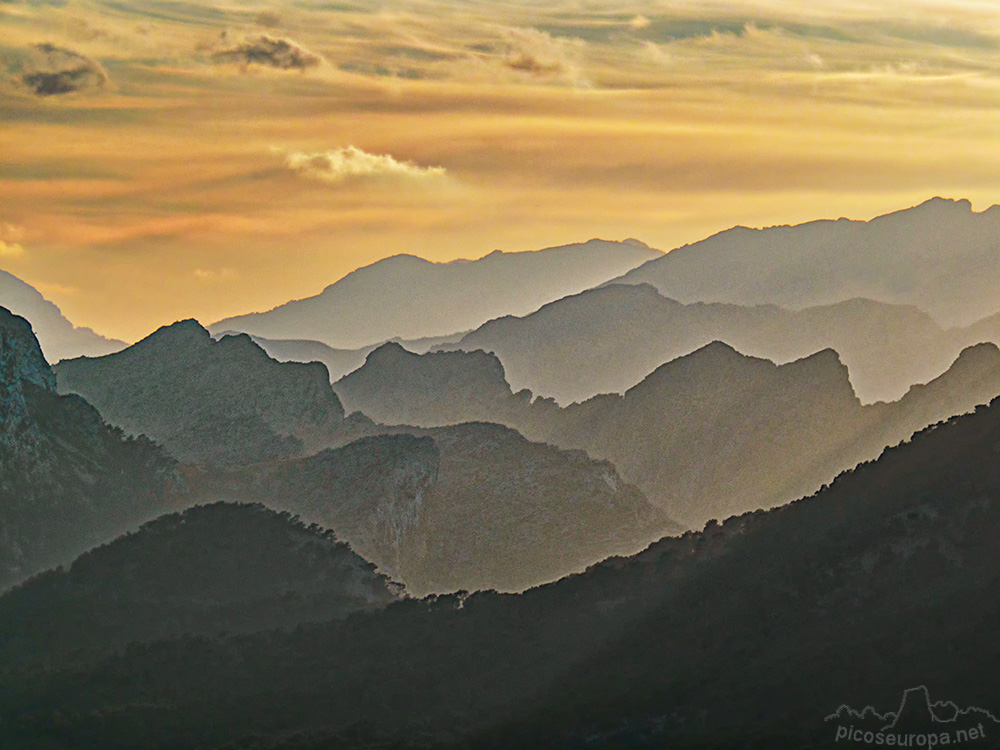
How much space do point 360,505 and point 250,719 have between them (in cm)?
4897

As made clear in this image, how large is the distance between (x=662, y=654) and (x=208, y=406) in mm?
123651

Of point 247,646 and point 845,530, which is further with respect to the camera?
point 247,646

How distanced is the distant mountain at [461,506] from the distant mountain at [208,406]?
1829 centimetres

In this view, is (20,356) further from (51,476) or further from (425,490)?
(425,490)

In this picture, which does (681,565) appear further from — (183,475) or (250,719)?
(183,475)

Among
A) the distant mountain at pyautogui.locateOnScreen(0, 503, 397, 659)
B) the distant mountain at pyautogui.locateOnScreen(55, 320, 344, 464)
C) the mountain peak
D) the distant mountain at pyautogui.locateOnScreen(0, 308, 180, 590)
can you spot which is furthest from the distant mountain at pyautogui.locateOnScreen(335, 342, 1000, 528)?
the mountain peak

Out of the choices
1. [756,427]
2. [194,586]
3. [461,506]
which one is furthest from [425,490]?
[756,427]

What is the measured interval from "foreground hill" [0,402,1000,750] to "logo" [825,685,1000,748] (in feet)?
0.86

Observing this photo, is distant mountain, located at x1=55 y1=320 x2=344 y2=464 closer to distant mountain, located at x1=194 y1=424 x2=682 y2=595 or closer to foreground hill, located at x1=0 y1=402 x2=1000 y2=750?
distant mountain, located at x1=194 y1=424 x2=682 y2=595

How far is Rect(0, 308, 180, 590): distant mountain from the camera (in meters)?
135

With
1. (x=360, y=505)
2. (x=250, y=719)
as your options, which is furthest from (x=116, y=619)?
(x=360, y=505)

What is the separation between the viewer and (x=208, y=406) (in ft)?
606

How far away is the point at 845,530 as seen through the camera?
76.4 metres

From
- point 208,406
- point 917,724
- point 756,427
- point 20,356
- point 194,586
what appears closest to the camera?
point 917,724
